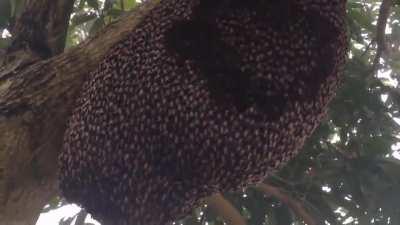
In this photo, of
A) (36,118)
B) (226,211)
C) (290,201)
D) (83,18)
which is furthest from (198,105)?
(83,18)

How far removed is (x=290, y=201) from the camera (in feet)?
11.0

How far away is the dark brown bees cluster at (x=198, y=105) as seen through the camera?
194 centimetres

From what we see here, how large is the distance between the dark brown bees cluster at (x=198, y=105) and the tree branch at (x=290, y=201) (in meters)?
1.22

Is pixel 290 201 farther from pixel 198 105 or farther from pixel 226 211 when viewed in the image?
pixel 198 105

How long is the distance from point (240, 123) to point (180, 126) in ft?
0.62

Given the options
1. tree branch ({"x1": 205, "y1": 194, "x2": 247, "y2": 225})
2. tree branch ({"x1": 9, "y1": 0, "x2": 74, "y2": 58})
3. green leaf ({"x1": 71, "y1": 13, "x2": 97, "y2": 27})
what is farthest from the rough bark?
green leaf ({"x1": 71, "y1": 13, "x2": 97, "y2": 27})

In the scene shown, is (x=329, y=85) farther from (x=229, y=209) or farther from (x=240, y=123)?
(x=229, y=209)

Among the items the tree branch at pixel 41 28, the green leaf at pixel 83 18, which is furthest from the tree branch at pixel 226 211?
the green leaf at pixel 83 18

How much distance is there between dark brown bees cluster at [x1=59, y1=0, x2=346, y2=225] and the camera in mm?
1939

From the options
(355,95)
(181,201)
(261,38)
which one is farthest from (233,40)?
(355,95)

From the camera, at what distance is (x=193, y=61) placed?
199 centimetres

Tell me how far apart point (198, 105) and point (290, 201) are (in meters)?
1.60

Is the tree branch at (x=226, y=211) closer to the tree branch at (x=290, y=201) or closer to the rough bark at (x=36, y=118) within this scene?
the tree branch at (x=290, y=201)

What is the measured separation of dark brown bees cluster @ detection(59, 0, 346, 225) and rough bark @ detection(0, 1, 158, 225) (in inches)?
Result: 6.6
